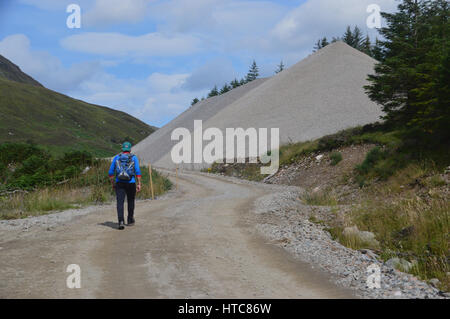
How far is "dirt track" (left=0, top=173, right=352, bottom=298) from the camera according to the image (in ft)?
15.5

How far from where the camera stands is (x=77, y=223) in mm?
10086

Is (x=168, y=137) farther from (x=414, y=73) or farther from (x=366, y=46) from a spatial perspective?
(x=366, y=46)

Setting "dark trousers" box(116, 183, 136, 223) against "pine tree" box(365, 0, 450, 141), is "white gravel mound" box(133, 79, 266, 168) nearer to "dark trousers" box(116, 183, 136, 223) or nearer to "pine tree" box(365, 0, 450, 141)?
"pine tree" box(365, 0, 450, 141)

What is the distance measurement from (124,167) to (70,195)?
Result: 765 cm

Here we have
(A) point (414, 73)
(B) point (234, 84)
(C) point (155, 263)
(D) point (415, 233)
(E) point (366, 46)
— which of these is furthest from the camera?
(B) point (234, 84)

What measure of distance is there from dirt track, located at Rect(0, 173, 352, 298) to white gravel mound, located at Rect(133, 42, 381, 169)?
90.0ft

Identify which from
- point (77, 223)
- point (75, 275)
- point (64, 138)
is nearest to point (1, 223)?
point (77, 223)

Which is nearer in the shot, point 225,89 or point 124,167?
point 124,167

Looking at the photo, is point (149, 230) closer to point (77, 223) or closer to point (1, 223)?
point (77, 223)

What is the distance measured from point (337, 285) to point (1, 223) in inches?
366

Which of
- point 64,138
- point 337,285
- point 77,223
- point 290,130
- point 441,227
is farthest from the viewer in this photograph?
point 64,138

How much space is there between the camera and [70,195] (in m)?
15.7

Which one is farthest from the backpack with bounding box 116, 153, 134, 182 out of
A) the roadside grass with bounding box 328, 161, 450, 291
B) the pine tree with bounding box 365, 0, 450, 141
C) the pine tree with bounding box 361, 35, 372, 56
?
the pine tree with bounding box 361, 35, 372, 56

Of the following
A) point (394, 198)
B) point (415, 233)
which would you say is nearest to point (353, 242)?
Result: point (415, 233)
